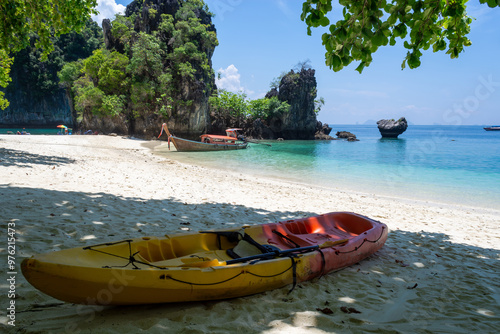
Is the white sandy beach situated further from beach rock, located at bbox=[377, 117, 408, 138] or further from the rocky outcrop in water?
beach rock, located at bbox=[377, 117, 408, 138]

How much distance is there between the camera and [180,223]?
5039 millimetres

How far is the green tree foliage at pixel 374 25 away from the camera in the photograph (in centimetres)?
290

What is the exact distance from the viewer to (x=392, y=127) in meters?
62.1

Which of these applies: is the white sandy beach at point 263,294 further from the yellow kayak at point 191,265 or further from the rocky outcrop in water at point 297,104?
the rocky outcrop in water at point 297,104

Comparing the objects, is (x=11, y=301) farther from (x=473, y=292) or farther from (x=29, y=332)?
(x=473, y=292)

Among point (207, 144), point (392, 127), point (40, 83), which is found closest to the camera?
point (207, 144)

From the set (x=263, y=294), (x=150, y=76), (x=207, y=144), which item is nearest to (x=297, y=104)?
(x=150, y=76)

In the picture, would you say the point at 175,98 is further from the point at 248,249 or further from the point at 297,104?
the point at 248,249

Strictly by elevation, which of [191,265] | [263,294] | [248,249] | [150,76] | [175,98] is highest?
[150,76]

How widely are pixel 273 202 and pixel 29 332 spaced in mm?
6287

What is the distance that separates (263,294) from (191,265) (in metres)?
0.92

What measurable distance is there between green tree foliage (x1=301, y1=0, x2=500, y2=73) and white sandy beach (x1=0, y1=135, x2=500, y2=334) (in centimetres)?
276

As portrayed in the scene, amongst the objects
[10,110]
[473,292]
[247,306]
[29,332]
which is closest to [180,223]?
[247,306]

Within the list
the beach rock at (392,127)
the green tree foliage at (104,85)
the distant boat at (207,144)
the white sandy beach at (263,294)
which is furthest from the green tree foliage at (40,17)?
the beach rock at (392,127)
